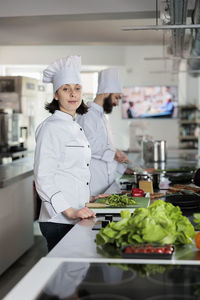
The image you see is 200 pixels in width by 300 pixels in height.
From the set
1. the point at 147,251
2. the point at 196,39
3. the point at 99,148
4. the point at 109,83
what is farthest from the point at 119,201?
the point at 196,39

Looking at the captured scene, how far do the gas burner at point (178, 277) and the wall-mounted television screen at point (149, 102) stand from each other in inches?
380

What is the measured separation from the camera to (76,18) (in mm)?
5176

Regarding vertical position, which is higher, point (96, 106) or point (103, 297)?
point (96, 106)

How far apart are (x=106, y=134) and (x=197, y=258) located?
2573 mm

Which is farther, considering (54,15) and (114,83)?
(54,15)

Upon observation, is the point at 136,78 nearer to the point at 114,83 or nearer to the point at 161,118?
the point at 161,118

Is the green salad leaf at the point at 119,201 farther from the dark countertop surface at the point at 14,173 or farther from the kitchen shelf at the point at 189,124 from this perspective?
the kitchen shelf at the point at 189,124

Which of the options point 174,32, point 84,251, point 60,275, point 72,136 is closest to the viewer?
point 60,275

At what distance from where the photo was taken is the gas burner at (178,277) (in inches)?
49.3

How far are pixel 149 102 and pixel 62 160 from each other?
28.6ft

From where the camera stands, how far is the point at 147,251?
5.06 feet

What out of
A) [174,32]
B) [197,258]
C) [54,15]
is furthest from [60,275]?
[54,15]

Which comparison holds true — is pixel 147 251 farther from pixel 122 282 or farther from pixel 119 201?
pixel 119 201

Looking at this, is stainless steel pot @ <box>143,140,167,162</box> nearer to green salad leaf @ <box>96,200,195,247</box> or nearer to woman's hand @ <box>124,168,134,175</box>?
woman's hand @ <box>124,168,134,175</box>
